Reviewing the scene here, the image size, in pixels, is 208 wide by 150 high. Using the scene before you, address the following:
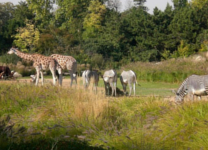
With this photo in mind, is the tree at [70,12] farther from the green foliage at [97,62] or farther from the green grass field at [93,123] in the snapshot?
the green grass field at [93,123]

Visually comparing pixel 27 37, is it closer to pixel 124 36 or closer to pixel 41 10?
pixel 41 10

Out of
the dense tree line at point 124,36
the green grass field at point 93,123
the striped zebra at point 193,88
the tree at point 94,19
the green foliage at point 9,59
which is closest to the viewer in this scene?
the green grass field at point 93,123

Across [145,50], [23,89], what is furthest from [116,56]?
[23,89]

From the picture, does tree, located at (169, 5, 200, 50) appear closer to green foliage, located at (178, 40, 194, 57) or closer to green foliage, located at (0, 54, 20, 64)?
Result: green foliage, located at (178, 40, 194, 57)

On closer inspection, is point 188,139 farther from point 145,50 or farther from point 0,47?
point 0,47

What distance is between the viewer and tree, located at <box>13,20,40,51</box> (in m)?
51.4

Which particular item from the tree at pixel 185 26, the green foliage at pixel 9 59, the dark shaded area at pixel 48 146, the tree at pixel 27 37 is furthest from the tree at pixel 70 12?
the dark shaded area at pixel 48 146

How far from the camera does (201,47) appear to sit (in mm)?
41375

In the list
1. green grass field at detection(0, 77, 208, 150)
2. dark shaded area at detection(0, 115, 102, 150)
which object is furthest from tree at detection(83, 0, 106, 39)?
dark shaded area at detection(0, 115, 102, 150)

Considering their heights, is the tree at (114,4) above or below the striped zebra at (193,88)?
A: above

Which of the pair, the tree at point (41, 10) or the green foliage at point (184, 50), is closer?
the green foliage at point (184, 50)

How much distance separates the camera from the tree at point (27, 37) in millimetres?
51406

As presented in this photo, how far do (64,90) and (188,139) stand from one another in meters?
5.70

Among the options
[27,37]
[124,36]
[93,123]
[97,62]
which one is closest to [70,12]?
[27,37]
